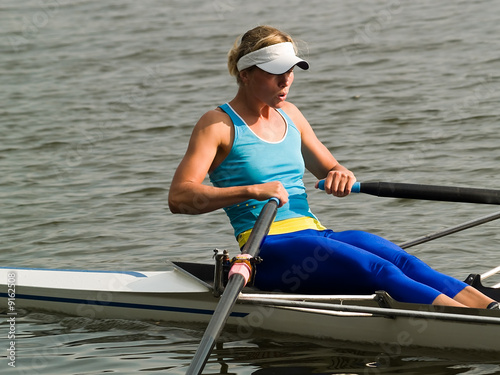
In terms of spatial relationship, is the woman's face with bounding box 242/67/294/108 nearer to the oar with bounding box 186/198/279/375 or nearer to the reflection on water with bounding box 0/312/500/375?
the oar with bounding box 186/198/279/375

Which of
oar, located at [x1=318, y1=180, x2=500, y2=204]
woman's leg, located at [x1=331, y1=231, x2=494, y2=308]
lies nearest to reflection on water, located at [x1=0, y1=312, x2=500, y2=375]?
woman's leg, located at [x1=331, y1=231, x2=494, y2=308]

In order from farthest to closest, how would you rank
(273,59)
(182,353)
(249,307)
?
1. (182,353)
2. (249,307)
3. (273,59)

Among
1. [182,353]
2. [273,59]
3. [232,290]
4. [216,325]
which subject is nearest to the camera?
[216,325]

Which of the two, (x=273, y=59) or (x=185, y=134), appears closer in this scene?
(x=273, y=59)

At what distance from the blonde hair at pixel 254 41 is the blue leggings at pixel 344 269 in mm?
870

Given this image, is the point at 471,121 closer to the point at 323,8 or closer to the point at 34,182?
the point at 34,182

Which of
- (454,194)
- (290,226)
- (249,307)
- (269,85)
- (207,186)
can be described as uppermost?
(269,85)

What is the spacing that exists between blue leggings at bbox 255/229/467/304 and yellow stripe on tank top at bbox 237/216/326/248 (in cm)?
6

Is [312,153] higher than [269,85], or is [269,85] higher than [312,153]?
[269,85]

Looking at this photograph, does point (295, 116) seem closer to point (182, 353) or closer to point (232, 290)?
point (232, 290)

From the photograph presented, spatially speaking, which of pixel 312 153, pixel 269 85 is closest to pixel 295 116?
pixel 312 153

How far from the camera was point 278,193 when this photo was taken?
426cm

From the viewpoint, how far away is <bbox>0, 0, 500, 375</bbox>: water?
488 centimetres

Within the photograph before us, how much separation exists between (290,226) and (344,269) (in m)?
0.37
